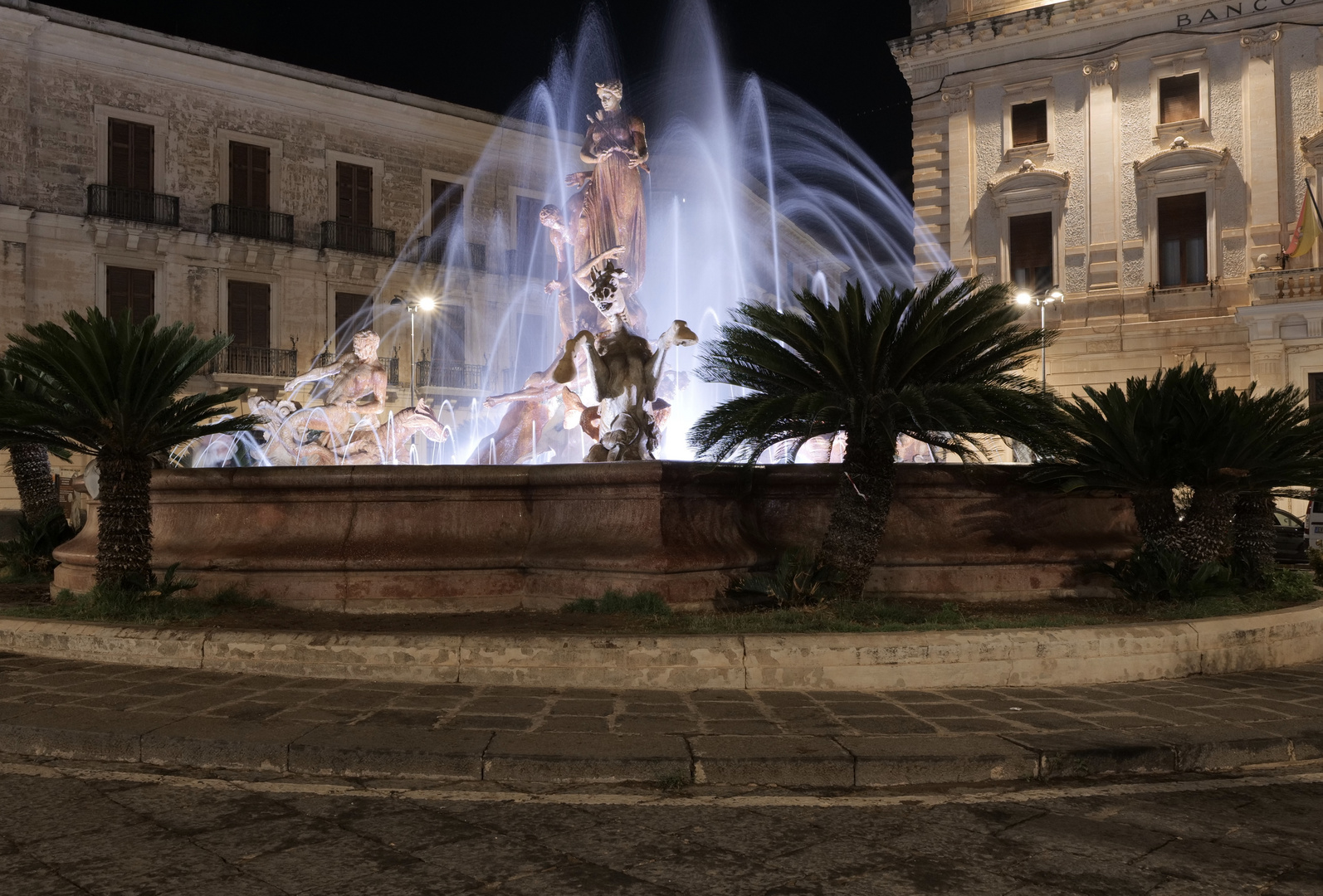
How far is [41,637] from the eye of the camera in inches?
272

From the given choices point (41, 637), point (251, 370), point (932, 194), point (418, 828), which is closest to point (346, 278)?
point (251, 370)

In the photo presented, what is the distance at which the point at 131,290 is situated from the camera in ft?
92.4

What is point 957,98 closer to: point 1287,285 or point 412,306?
point 1287,285

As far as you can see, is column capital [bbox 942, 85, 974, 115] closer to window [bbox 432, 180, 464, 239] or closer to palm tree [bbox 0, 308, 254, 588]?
window [bbox 432, 180, 464, 239]

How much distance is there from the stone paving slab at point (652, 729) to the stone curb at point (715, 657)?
3.5 inches

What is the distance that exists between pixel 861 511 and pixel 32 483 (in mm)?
8449

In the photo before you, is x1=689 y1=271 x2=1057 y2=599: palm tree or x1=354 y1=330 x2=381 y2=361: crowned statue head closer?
x1=689 y1=271 x2=1057 y2=599: palm tree

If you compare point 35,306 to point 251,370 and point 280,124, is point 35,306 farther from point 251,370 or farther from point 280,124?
point 280,124

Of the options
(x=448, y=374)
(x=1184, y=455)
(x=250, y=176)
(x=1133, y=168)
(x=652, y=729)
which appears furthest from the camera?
(x=448, y=374)

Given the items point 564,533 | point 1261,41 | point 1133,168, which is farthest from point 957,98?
point 564,533

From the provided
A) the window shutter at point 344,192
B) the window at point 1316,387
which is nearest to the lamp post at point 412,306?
the window shutter at point 344,192

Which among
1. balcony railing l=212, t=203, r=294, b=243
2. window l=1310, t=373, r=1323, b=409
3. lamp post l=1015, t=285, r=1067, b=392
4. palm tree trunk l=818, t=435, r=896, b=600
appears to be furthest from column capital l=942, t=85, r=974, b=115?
palm tree trunk l=818, t=435, r=896, b=600

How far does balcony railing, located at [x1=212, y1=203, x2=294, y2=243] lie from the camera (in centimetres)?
2931

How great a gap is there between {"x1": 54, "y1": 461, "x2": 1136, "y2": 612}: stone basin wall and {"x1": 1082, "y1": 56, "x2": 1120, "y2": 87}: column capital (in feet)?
67.7
